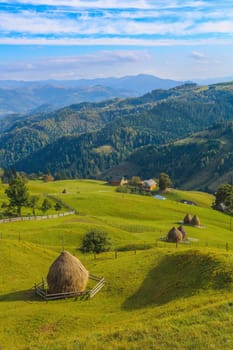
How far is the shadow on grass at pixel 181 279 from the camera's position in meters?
38.1

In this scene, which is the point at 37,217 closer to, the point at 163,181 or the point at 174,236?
the point at 174,236

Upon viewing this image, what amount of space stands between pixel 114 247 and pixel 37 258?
18.8m

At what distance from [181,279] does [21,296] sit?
18.5m

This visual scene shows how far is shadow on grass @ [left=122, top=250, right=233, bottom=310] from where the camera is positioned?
1499 inches

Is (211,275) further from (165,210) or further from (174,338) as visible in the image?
(165,210)

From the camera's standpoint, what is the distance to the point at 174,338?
2723cm

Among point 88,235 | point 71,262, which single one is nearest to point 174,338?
point 71,262

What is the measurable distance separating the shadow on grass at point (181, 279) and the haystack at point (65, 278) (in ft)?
22.3

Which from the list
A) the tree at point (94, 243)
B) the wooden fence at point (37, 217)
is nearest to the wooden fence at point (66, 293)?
the tree at point (94, 243)

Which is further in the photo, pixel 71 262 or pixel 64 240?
pixel 64 240

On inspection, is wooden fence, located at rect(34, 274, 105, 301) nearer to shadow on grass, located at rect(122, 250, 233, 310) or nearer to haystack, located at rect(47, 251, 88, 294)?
haystack, located at rect(47, 251, 88, 294)

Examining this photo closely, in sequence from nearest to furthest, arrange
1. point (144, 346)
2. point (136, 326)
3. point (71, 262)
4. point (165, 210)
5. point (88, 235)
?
point (144, 346) < point (136, 326) < point (71, 262) < point (88, 235) < point (165, 210)

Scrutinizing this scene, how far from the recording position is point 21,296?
4481cm

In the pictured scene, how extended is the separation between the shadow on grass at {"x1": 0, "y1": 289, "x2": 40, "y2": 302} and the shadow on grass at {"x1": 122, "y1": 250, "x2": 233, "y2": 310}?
1136cm
